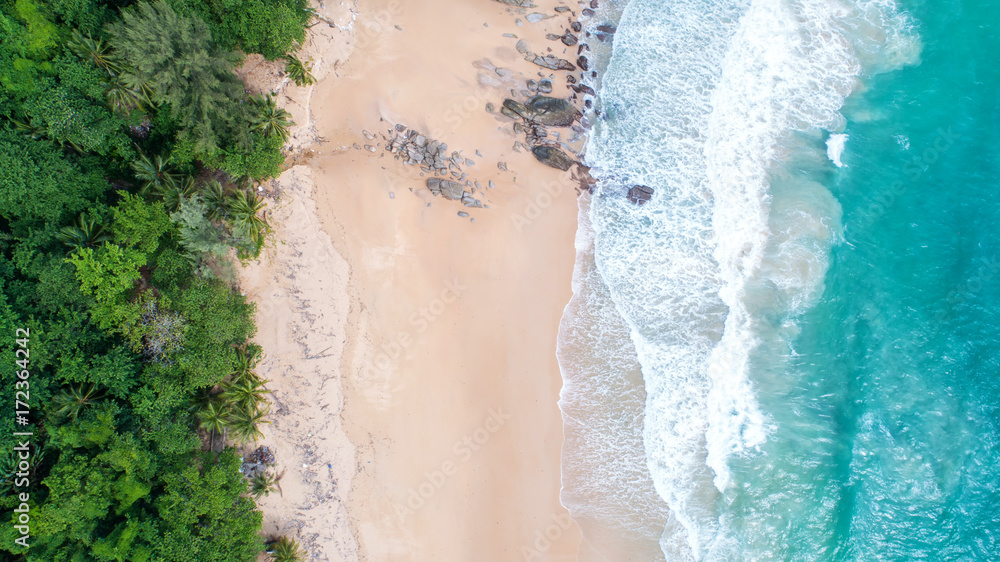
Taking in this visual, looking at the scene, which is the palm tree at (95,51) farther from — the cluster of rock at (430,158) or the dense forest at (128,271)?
the cluster of rock at (430,158)

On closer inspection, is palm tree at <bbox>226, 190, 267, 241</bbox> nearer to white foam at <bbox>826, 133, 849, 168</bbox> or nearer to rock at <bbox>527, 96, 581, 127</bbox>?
rock at <bbox>527, 96, 581, 127</bbox>

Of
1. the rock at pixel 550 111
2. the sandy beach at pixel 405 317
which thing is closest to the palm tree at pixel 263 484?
the sandy beach at pixel 405 317

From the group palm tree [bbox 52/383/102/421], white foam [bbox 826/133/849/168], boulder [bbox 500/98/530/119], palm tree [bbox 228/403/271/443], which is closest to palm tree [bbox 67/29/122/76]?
palm tree [bbox 52/383/102/421]

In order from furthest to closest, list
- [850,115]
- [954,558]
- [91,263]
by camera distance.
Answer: [850,115] → [954,558] → [91,263]

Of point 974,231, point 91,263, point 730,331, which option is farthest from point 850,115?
point 91,263

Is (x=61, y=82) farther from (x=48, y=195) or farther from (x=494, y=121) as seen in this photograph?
(x=494, y=121)

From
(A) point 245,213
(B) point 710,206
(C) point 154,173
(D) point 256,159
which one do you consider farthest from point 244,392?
(B) point 710,206

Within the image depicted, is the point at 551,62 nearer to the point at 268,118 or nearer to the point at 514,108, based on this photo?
the point at 514,108
